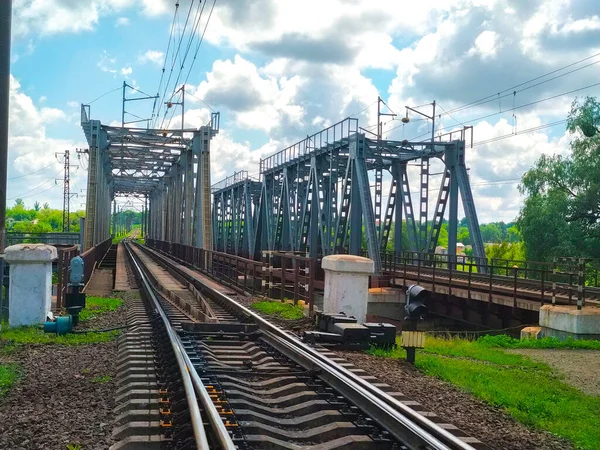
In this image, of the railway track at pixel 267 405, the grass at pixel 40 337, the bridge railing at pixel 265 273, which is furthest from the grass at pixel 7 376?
the bridge railing at pixel 265 273

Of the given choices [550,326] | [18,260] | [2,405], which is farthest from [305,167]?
[2,405]

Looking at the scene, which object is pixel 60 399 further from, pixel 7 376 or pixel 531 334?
pixel 531 334

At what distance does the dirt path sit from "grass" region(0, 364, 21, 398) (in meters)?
6.58

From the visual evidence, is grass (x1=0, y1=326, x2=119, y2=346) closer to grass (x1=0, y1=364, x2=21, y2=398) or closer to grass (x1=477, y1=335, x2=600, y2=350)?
grass (x1=0, y1=364, x2=21, y2=398)

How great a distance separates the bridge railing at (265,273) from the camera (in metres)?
15.1

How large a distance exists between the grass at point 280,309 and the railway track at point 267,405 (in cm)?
410

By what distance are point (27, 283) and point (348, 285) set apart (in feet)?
17.7

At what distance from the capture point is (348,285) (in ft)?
37.0

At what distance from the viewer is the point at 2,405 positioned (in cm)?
583

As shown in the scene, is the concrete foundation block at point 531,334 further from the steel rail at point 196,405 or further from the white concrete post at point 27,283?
the white concrete post at point 27,283

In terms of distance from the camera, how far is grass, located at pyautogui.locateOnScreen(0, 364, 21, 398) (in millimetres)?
6426

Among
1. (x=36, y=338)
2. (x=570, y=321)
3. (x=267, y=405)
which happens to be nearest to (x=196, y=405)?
(x=267, y=405)

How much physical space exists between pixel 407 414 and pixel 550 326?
33.7 feet

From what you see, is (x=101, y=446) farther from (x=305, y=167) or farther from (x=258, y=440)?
(x=305, y=167)
